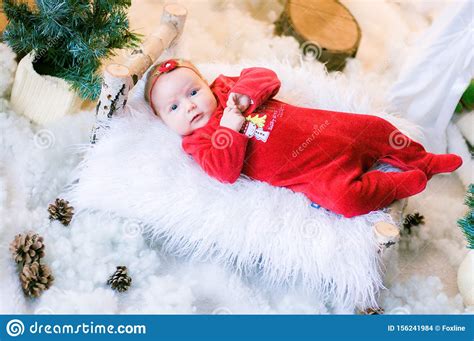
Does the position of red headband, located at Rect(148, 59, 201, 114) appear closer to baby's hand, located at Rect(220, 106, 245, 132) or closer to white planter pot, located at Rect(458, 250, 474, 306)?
baby's hand, located at Rect(220, 106, 245, 132)

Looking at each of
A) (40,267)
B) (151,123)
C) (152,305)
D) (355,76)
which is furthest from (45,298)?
(355,76)

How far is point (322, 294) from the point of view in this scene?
1.30 meters

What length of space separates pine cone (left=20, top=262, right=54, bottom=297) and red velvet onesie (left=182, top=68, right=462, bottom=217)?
0.42 meters

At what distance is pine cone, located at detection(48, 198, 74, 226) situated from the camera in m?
1.33

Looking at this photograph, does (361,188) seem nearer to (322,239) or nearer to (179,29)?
(322,239)

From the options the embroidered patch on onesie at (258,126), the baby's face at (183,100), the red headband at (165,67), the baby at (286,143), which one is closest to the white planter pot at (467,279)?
the baby at (286,143)

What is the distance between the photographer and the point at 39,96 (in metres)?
1.47

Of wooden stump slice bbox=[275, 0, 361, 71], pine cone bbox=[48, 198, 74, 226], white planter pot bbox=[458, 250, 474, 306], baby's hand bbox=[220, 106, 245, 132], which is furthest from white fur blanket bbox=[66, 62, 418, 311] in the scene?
wooden stump slice bbox=[275, 0, 361, 71]

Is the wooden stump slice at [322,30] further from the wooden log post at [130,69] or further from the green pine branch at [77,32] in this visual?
the green pine branch at [77,32]

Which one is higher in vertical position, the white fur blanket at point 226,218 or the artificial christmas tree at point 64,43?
the artificial christmas tree at point 64,43

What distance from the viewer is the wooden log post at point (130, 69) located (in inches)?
48.9

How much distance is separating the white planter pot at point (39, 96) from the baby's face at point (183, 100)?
0.82 ft

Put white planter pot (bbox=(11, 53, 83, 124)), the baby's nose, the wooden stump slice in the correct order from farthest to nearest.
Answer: the wooden stump slice, white planter pot (bbox=(11, 53, 83, 124)), the baby's nose

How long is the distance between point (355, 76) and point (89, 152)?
0.87 meters
